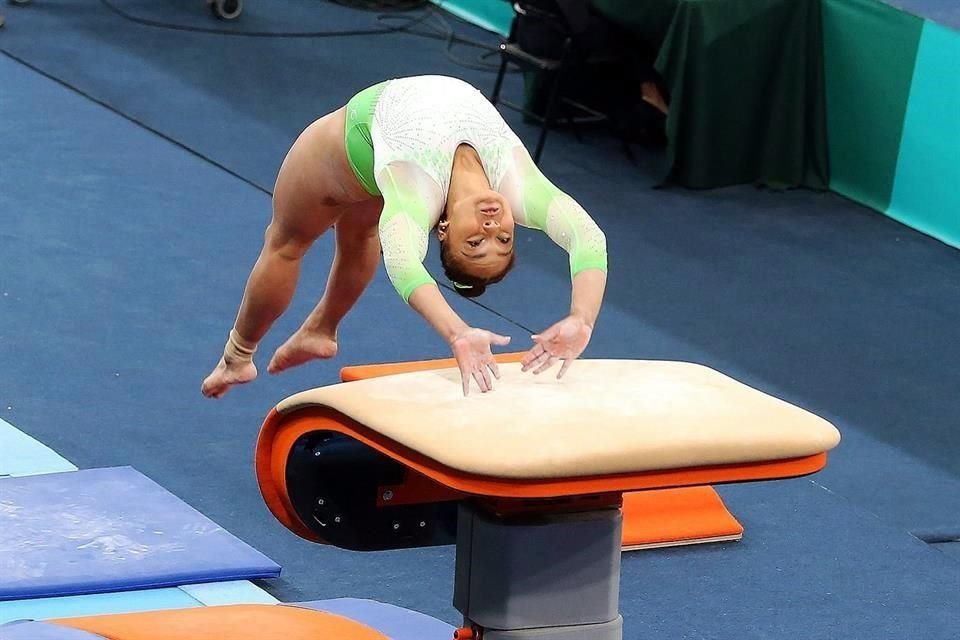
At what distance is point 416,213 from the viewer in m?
3.32

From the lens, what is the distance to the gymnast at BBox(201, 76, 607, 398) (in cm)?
314

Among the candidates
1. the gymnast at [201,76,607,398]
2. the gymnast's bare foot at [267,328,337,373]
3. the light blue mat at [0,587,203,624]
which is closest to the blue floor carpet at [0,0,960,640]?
the light blue mat at [0,587,203,624]

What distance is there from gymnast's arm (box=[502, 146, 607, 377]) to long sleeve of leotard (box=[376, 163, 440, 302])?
19 cm

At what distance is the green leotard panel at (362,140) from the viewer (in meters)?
3.63

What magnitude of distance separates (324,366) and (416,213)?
2.03 m

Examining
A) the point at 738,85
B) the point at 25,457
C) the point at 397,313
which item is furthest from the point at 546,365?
the point at 738,85

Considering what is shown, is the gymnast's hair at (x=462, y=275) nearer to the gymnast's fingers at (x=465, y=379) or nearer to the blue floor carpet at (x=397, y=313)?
the gymnast's fingers at (x=465, y=379)

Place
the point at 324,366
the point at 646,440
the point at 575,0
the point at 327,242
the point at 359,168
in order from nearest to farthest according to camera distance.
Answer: the point at 646,440 → the point at 359,168 → the point at 324,366 → the point at 327,242 → the point at 575,0

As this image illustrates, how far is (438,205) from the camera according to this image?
3412 mm

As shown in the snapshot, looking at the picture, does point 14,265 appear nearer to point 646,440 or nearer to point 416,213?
point 416,213

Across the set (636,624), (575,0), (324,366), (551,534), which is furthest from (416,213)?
(575,0)

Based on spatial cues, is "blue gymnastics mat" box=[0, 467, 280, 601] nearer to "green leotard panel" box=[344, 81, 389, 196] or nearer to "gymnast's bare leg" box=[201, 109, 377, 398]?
"gymnast's bare leg" box=[201, 109, 377, 398]

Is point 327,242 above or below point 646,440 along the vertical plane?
below

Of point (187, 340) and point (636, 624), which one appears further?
point (187, 340)
